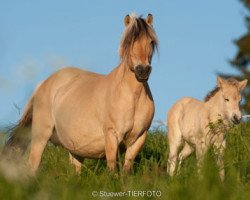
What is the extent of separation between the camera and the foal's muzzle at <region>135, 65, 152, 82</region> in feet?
28.7

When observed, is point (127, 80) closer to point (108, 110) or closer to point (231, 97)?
point (108, 110)

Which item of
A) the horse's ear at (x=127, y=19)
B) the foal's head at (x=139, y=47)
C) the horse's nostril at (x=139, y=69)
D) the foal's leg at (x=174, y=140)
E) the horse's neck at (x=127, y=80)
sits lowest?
the foal's leg at (x=174, y=140)

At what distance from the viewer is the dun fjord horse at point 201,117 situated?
1079 cm

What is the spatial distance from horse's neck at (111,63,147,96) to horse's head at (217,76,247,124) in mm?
2173

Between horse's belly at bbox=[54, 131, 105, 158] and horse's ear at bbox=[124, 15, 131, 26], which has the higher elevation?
horse's ear at bbox=[124, 15, 131, 26]

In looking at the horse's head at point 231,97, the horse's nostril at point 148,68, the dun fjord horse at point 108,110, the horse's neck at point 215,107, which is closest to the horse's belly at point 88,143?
the dun fjord horse at point 108,110

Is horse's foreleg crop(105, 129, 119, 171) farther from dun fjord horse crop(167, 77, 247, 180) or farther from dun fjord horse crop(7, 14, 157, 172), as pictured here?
dun fjord horse crop(167, 77, 247, 180)

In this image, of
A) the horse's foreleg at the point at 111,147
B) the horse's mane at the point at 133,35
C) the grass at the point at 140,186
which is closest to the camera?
the grass at the point at 140,186

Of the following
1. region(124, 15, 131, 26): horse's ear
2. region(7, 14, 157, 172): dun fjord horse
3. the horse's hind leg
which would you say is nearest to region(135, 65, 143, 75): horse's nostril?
region(7, 14, 157, 172): dun fjord horse

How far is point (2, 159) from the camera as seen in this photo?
22.4ft

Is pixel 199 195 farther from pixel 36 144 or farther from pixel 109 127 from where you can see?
pixel 36 144

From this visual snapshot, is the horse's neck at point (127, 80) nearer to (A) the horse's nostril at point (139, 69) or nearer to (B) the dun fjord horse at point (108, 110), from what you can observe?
(B) the dun fjord horse at point (108, 110)

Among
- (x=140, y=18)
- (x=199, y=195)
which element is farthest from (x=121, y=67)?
(x=199, y=195)

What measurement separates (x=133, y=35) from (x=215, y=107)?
304cm
